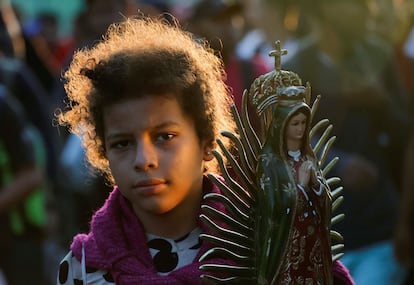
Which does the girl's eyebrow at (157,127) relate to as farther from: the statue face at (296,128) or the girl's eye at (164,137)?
the statue face at (296,128)

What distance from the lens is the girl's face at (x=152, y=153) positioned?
4219mm

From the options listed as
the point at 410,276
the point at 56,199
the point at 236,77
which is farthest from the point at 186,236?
the point at 56,199

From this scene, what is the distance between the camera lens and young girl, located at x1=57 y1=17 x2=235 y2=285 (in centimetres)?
425

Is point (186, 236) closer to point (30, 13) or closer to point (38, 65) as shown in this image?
point (38, 65)

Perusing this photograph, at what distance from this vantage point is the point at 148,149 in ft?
13.8

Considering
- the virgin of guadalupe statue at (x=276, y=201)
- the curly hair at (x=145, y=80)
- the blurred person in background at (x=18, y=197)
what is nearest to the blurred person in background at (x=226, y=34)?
the blurred person in background at (x=18, y=197)

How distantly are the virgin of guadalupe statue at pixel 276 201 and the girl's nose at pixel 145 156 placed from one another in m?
0.25

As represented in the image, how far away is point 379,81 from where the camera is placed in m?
7.69

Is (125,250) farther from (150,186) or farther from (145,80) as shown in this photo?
(145,80)

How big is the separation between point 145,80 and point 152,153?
23cm

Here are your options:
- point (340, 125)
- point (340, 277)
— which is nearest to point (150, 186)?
point (340, 277)

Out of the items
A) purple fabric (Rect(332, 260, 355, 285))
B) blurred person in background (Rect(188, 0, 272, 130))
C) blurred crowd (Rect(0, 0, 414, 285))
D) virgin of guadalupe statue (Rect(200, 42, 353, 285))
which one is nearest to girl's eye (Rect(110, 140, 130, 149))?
virgin of guadalupe statue (Rect(200, 42, 353, 285))

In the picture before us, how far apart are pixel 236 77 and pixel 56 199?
7.71 feet

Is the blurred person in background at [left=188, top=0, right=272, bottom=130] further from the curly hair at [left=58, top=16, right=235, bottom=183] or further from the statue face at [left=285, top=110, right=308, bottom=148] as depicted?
the statue face at [left=285, top=110, right=308, bottom=148]
